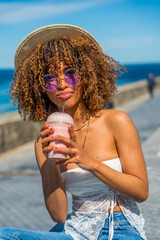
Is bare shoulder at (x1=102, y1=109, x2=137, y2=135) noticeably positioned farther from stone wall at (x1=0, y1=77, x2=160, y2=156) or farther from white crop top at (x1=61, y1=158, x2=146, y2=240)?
stone wall at (x1=0, y1=77, x2=160, y2=156)

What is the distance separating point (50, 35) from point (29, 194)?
126 inches

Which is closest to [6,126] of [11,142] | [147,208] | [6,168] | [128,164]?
[11,142]

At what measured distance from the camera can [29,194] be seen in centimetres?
480

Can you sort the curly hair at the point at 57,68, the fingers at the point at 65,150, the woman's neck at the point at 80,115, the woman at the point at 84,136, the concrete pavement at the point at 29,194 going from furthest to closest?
1. the concrete pavement at the point at 29,194
2. the woman's neck at the point at 80,115
3. the curly hair at the point at 57,68
4. the woman at the point at 84,136
5. the fingers at the point at 65,150

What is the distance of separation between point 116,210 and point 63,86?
2.34 feet

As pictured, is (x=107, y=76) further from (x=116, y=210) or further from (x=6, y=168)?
(x=6, y=168)

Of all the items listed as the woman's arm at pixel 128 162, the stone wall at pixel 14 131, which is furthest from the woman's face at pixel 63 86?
the stone wall at pixel 14 131

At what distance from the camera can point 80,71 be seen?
1959 millimetres

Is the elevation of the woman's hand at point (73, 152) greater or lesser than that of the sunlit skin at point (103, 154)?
greater

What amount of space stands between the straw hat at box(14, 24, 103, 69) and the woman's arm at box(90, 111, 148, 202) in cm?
50

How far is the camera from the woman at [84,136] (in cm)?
181

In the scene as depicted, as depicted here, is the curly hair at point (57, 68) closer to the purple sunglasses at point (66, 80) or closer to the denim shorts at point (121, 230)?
the purple sunglasses at point (66, 80)

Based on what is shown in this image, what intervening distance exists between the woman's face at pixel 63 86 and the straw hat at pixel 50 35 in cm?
19

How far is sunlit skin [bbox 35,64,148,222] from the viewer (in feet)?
5.63
